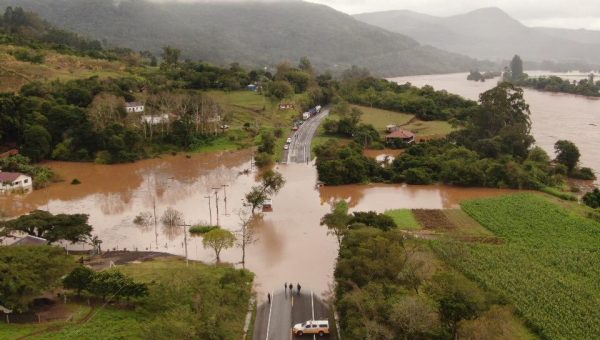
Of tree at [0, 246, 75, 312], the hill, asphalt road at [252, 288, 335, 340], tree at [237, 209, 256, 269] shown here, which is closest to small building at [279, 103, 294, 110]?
tree at [237, 209, 256, 269]

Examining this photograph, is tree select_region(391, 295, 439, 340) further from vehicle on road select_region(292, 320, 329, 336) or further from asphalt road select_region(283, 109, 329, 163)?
asphalt road select_region(283, 109, 329, 163)

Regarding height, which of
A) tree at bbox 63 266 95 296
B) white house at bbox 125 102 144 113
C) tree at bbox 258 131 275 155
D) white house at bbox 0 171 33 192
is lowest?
tree at bbox 63 266 95 296

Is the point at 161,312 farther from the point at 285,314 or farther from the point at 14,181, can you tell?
the point at 14,181

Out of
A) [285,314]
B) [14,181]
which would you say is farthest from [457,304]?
[14,181]

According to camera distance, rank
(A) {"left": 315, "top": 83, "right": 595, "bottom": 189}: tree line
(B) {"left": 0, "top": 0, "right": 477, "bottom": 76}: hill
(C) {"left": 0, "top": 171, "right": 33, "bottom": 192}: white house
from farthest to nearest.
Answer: (B) {"left": 0, "top": 0, "right": 477, "bottom": 76}: hill
(A) {"left": 315, "top": 83, "right": 595, "bottom": 189}: tree line
(C) {"left": 0, "top": 171, "right": 33, "bottom": 192}: white house

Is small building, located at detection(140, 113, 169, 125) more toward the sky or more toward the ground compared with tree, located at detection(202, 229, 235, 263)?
more toward the sky

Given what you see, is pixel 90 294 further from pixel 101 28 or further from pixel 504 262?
pixel 101 28

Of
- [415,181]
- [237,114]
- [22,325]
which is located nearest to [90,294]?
[22,325]
